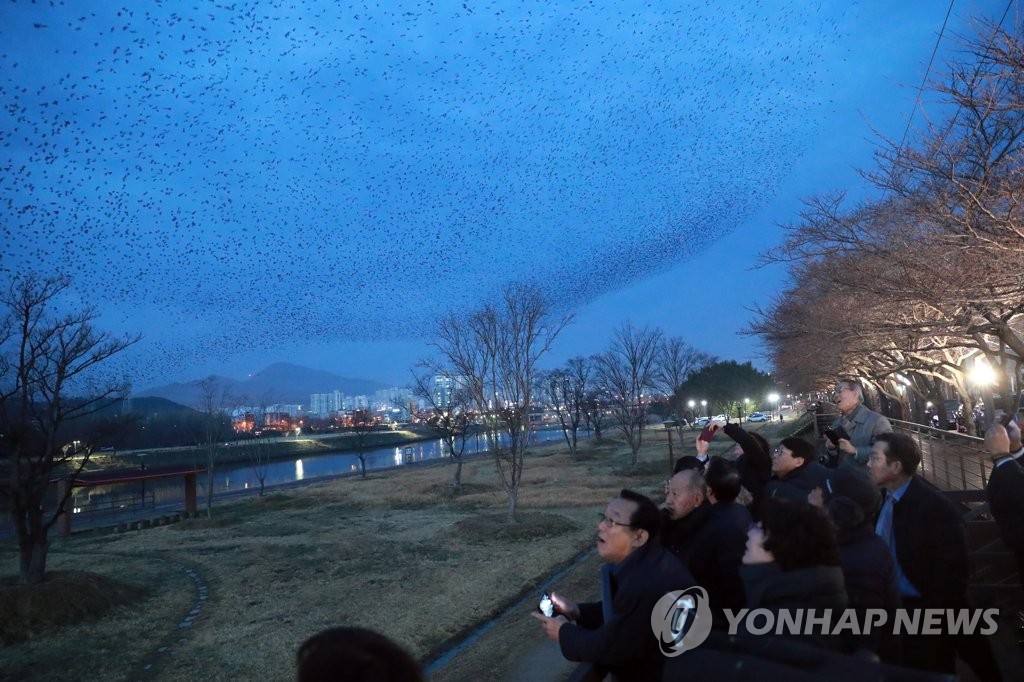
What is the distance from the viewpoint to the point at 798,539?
239cm

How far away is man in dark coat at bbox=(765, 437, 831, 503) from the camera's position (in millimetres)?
4375

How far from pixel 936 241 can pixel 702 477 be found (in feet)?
23.1

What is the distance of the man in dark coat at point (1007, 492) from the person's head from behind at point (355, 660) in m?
4.63

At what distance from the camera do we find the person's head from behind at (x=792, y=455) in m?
4.79

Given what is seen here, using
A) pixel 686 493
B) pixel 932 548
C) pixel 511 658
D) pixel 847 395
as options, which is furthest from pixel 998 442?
pixel 511 658

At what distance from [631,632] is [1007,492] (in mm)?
3497

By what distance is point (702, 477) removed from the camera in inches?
150

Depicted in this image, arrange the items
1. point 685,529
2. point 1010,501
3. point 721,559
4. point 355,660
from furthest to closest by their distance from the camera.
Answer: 1. point 1010,501
2. point 685,529
3. point 721,559
4. point 355,660

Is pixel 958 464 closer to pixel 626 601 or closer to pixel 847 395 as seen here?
pixel 847 395

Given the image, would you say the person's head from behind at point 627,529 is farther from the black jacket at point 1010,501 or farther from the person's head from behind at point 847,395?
the person's head from behind at point 847,395

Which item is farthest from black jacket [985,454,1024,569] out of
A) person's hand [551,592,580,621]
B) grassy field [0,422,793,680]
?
grassy field [0,422,793,680]

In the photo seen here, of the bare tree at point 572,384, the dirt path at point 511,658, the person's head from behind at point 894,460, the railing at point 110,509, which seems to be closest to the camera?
the person's head from behind at point 894,460

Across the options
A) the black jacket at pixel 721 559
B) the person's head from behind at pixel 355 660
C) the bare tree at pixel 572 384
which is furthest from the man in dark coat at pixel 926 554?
the bare tree at pixel 572 384

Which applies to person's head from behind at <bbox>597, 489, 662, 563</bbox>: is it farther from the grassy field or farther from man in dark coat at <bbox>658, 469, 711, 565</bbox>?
the grassy field
